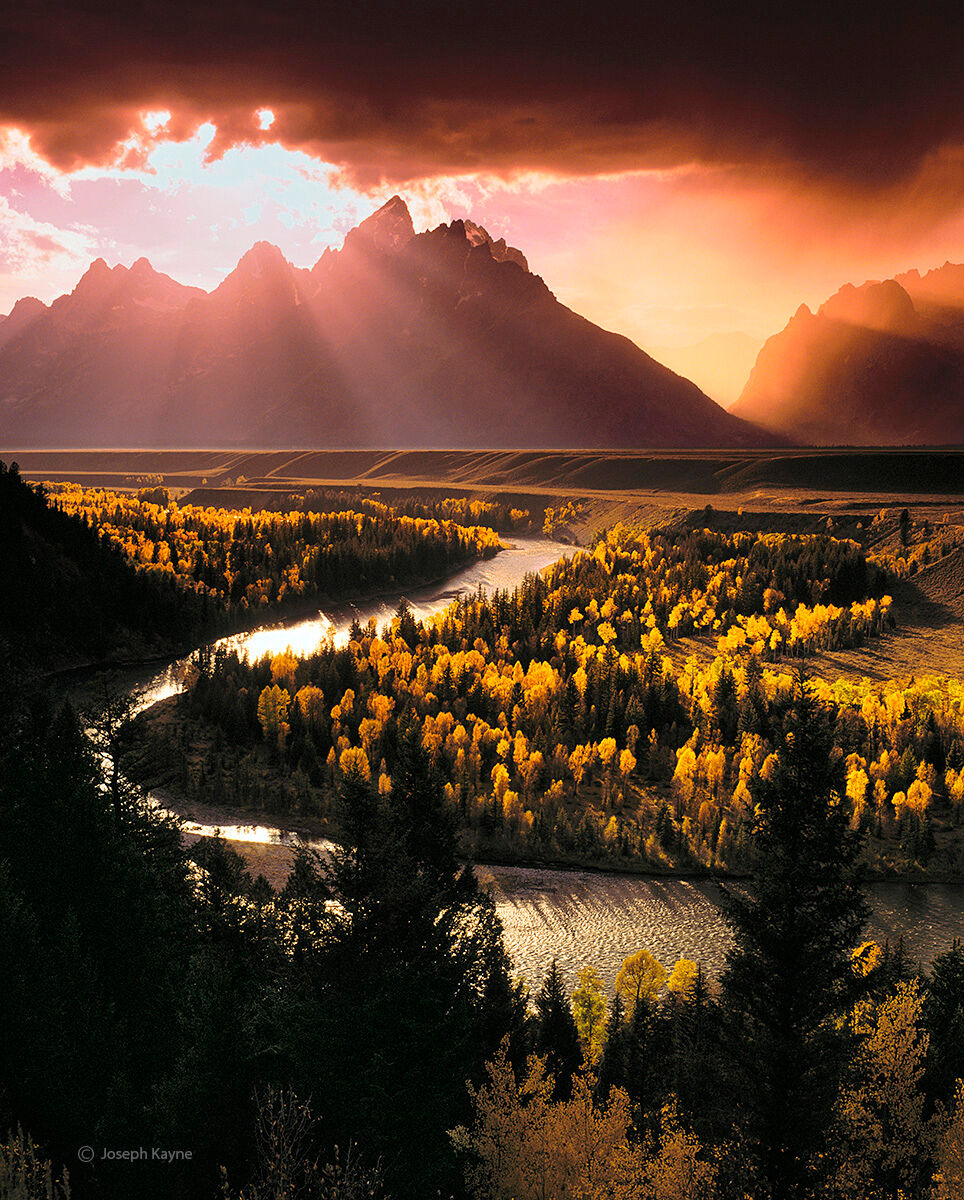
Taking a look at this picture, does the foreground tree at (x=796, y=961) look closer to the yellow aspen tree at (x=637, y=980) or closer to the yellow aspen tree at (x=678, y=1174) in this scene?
the yellow aspen tree at (x=678, y=1174)

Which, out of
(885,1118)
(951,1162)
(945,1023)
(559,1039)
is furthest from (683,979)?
(951,1162)

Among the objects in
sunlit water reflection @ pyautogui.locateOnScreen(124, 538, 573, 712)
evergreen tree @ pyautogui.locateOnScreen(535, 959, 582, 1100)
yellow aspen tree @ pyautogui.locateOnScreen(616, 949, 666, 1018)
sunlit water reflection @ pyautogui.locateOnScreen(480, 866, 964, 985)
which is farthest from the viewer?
sunlit water reflection @ pyautogui.locateOnScreen(124, 538, 573, 712)

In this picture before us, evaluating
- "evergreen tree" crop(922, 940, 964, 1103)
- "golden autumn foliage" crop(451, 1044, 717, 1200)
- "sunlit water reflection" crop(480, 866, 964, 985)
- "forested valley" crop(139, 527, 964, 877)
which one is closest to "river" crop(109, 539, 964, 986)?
"sunlit water reflection" crop(480, 866, 964, 985)

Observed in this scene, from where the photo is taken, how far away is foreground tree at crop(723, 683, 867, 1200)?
65.9ft

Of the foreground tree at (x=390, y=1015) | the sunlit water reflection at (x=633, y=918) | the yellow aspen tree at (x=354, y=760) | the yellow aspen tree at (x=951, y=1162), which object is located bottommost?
the sunlit water reflection at (x=633, y=918)

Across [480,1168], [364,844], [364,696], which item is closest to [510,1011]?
[480,1168]

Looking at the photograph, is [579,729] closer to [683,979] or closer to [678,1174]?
[683,979]

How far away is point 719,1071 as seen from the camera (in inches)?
835

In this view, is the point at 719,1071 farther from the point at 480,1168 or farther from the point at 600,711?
the point at 600,711

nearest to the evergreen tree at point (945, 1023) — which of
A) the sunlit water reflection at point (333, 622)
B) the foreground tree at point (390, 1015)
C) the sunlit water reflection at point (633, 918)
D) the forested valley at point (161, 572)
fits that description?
the sunlit water reflection at point (633, 918)

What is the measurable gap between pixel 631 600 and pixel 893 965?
97.8m

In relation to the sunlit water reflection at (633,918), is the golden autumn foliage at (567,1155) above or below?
above

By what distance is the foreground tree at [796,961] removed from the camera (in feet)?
65.9

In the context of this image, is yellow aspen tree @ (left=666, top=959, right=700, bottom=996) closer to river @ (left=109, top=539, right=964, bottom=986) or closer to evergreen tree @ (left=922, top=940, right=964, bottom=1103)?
river @ (left=109, top=539, right=964, bottom=986)
